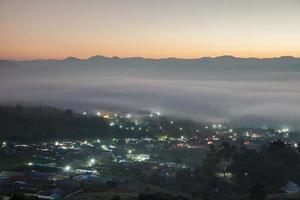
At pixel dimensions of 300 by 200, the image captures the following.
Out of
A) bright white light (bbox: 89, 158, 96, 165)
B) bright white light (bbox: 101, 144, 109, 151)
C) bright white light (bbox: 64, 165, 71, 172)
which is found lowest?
bright white light (bbox: 101, 144, 109, 151)

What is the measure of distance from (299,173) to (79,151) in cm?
3143

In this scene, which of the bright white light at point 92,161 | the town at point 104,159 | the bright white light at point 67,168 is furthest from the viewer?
the bright white light at point 92,161

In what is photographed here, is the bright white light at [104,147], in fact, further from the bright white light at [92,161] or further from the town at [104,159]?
the bright white light at [92,161]

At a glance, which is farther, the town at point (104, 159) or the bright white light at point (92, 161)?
the bright white light at point (92, 161)

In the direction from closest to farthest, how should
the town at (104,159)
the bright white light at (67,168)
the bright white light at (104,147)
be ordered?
the town at (104,159)
the bright white light at (67,168)
the bright white light at (104,147)

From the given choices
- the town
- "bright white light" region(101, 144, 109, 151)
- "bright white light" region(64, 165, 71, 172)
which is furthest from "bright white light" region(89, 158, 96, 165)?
"bright white light" region(101, 144, 109, 151)

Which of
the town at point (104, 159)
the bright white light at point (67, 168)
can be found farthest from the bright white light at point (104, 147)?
the bright white light at point (67, 168)

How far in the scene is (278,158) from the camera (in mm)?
51125

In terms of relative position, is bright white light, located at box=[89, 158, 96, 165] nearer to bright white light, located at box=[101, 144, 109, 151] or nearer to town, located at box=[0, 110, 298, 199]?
town, located at box=[0, 110, 298, 199]

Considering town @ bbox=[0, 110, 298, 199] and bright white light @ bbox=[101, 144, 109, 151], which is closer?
town @ bbox=[0, 110, 298, 199]

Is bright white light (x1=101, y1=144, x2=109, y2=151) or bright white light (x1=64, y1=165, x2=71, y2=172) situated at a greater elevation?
bright white light (x1=64, y1=165, x2=71, y2=172)

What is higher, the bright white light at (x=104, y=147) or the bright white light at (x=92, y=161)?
the bright white light at (x=92, y=161)

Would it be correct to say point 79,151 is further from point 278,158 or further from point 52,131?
point 278,158

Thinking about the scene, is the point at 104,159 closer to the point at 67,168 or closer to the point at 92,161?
the point at 92,161
